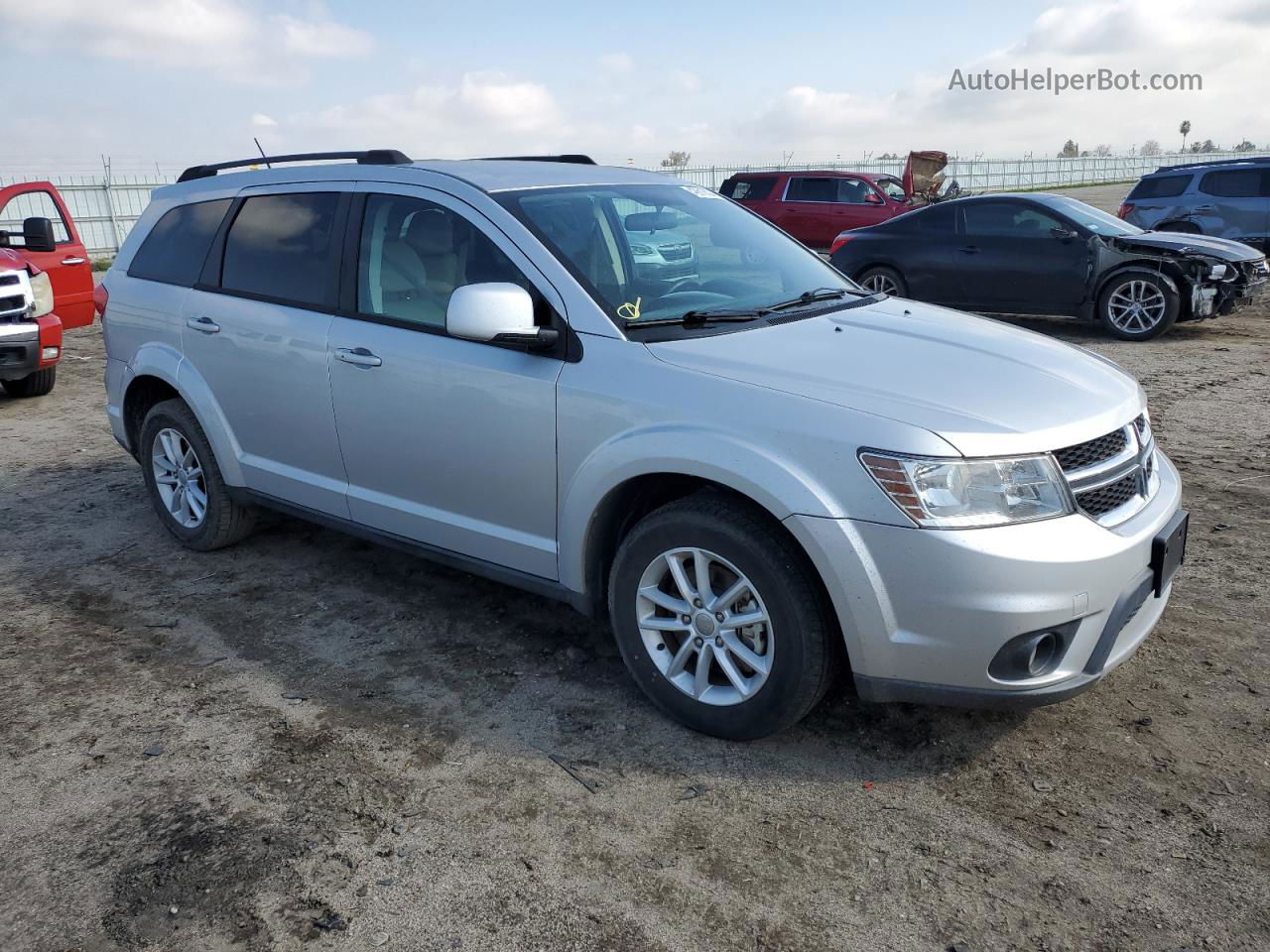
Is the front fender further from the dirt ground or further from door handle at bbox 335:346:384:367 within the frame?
door handle at bbox 335:346:384:367

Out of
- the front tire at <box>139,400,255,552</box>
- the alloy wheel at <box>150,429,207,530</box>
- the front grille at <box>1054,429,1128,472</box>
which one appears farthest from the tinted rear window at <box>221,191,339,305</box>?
the front grille at <box>1054,429,1128,472</box>

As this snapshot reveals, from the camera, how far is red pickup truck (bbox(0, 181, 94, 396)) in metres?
8.78

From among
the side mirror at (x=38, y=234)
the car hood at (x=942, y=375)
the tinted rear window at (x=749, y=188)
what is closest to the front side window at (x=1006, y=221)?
the car hood at (x=942, y=375)

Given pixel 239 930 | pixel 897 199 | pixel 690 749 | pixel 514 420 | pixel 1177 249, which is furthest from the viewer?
pixel 897 199

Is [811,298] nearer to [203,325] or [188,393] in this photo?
[203,325]

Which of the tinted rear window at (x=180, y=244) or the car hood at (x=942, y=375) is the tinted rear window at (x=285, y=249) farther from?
the car hood at (x=942, y=375)

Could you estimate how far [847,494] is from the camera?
2920 millimetres

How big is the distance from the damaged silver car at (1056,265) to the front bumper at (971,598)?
27.3 ft

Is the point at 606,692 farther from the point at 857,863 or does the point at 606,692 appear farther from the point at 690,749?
the point at 857,863

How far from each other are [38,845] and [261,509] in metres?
2.58

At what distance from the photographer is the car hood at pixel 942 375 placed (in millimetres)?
2963

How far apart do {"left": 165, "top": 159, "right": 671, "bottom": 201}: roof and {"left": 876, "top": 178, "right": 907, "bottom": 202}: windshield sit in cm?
1776

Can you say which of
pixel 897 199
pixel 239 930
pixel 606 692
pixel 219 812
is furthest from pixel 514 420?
pixel 897 199

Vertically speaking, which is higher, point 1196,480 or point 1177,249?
point 1177,249
